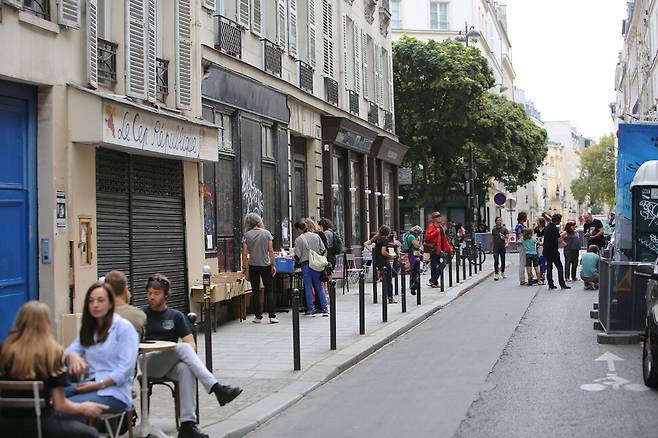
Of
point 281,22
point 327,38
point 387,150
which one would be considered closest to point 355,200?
point 387,150

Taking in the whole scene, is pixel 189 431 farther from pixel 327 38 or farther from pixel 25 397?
pixel 327 38

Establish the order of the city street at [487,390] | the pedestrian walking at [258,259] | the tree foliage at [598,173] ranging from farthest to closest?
the tree foliage at [598,173] → the pedestrian walking at [258,259] → the city street at [487,390]

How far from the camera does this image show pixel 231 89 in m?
16.0

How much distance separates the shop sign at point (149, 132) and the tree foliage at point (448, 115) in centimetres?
2896

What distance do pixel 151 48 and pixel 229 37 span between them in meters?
3.14

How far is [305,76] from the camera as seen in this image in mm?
20969

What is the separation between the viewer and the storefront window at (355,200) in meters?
26.2

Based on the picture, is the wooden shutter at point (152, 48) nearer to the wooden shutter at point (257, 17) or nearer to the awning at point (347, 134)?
the wooden shutter at point (257, 17)

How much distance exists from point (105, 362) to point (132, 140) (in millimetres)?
5787

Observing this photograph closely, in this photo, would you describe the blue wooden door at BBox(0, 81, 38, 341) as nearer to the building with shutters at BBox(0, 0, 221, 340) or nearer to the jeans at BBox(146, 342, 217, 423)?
the building with shutters at BBox(0, 0, 221, 340)

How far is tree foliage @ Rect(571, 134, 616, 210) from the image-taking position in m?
94.6

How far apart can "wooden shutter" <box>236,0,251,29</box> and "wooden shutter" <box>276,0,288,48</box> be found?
1.72 metres

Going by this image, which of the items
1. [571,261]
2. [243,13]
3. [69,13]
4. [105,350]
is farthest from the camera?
[571,261]

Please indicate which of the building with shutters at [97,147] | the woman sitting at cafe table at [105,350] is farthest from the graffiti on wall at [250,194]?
the woman sitting at cafe table at [105,350]
